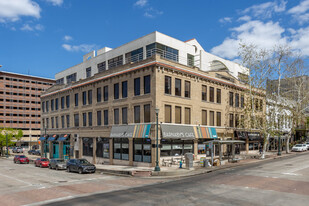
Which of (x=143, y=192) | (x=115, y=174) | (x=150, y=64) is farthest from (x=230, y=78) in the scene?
(x=143, y=192)

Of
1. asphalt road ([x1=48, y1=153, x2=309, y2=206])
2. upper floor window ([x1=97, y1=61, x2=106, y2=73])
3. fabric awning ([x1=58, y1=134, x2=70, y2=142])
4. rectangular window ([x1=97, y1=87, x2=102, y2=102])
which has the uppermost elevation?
upper floor window ([x1=97, y1=61, x2=106, y2=73])

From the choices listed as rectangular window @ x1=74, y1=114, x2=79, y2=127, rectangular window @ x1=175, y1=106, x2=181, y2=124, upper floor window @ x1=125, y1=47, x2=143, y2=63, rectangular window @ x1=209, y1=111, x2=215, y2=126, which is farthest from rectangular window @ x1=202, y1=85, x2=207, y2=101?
rectangular window @ x1=74, y1=114, x2=79, y2=127

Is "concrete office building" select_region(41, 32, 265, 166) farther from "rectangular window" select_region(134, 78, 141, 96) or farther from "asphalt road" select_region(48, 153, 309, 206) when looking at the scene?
"asphalt road" select_region(48, 153, 309, 206)

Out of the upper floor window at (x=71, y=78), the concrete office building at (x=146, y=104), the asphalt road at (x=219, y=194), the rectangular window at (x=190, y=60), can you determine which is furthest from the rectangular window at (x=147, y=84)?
the upper floor window at (x=71, y=78)

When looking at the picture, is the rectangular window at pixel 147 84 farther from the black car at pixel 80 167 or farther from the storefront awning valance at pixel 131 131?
the black car at pixel 80 167

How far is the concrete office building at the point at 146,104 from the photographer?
109ft

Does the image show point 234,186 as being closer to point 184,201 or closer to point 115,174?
point 184,201

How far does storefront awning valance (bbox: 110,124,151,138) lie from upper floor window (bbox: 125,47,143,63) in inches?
446

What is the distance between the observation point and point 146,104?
33344 mm

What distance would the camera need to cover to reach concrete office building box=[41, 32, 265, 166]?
3309cm

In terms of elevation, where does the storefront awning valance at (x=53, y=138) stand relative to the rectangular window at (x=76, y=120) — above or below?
below

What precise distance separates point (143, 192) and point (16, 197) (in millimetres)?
8435

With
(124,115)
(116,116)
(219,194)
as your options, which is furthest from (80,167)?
(219,194)

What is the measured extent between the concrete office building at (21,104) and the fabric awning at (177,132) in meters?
100
